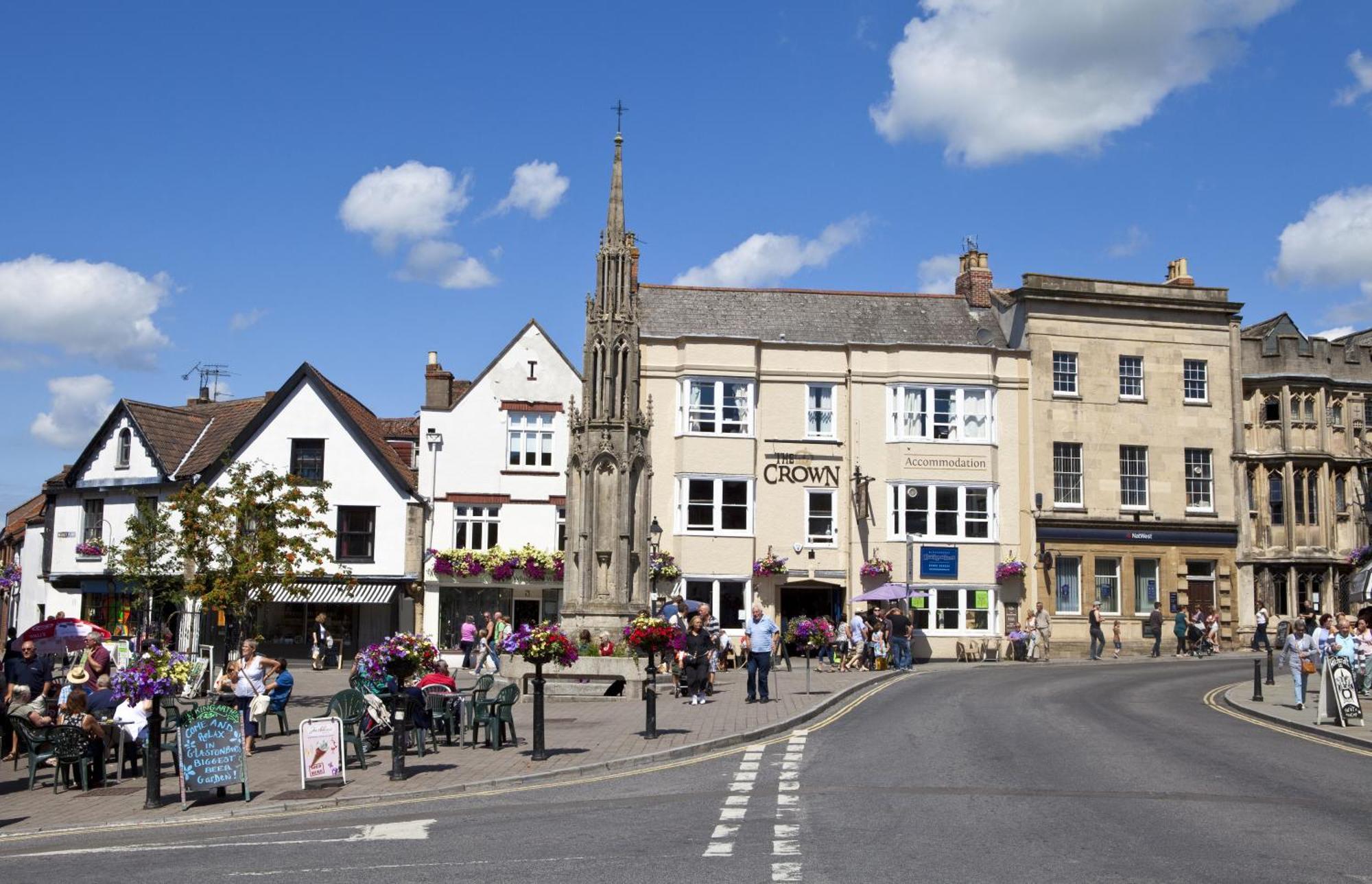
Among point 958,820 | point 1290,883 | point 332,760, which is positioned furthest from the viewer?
point 332,760

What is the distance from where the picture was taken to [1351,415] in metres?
42.6

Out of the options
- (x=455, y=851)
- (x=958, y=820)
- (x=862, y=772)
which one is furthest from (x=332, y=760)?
(x=958, y=820)

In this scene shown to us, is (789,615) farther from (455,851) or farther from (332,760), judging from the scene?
(455,851)

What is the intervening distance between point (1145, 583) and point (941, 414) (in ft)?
28.7

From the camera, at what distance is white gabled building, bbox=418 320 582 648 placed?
3956 cm

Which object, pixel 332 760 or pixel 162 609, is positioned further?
pixel 162 609

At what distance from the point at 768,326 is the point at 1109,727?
23679 mm

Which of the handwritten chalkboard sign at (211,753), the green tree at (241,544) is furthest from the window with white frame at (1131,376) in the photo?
the handwritten chalkboard sign at (211,753)

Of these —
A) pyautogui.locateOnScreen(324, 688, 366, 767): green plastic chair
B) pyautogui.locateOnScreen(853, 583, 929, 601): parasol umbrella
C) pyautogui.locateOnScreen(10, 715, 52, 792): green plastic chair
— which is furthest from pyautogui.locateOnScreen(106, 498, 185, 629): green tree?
pyautogui.locateOnScreen(853, 583, 929, 601): parasol umbrella

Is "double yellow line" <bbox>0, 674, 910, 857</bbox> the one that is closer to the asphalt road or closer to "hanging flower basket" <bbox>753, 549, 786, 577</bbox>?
the asphalt road

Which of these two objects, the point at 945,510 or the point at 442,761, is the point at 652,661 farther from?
the point at 945,510

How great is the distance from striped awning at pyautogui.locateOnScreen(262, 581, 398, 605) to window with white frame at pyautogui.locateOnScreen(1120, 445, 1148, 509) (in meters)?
23.7

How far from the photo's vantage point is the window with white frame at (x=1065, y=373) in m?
40.8

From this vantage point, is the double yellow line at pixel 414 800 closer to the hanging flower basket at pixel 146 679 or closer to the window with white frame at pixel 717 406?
the hanging flower basket at pixel 146 679
